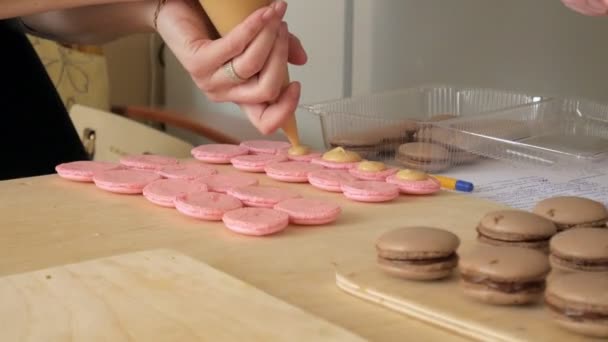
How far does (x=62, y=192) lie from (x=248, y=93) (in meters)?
0.24

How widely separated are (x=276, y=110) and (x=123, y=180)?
0.19 m

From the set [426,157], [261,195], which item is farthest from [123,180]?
[426,157]

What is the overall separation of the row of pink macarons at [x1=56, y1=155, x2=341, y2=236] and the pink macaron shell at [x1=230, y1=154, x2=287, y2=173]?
0.10 feet

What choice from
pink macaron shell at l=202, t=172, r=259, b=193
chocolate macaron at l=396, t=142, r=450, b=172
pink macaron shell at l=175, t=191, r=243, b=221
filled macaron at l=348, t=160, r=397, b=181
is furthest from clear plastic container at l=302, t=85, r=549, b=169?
pink macaron shell at l=175, t=191, r=243, b=221

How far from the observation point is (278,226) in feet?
2.53

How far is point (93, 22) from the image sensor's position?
44.8 inches

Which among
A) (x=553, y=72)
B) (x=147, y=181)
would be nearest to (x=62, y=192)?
(x=147, y=181)

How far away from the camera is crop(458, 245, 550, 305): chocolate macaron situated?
0.56 metres

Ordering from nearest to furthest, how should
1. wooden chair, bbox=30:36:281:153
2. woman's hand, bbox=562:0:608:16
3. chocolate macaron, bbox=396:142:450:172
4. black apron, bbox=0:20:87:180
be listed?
woman's hand, bbox=562:0:608:16, chocolate macaron, bbox=396:142:450:172, black apron, bbox=0:20:87:180, wooden chair, bbox=30:36:281:153

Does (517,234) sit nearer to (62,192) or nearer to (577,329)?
(577,329)

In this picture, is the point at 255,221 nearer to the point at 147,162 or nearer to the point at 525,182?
the point at 147,162

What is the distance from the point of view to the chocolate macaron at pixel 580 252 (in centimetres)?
59

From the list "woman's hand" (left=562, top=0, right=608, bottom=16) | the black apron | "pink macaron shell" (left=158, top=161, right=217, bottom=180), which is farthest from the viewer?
the black apron

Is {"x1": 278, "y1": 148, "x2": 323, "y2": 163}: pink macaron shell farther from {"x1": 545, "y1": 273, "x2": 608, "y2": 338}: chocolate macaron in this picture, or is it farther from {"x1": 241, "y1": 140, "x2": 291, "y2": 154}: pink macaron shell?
{"x1": 545, "y1": 273, "x2": 608, "y2": 338}: chocolate macaron
